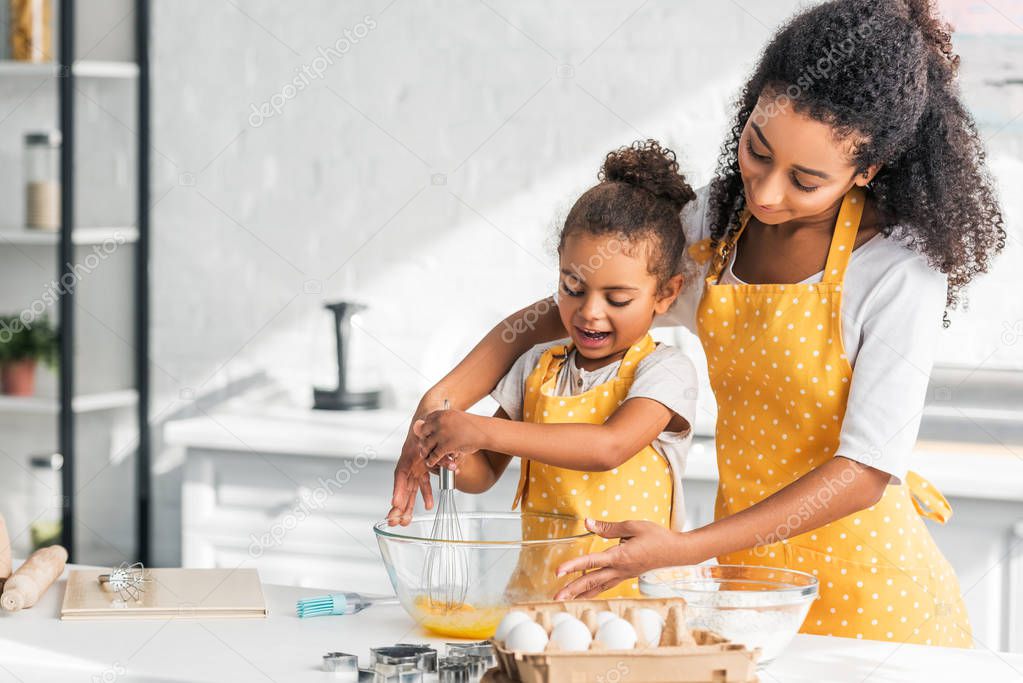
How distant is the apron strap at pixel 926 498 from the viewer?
1428 millimetres

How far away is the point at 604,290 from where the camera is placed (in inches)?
53.3

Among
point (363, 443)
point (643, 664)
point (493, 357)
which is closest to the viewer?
point (643, 664)

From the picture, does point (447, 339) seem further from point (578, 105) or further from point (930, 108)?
point (930, 108)

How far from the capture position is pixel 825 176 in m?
1.19

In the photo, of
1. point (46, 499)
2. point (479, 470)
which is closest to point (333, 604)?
point (479, 470)

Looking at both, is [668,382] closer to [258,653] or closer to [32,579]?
[258,653]

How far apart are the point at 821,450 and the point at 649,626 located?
0.45 m

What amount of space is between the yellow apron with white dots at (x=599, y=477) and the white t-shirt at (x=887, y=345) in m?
0.23

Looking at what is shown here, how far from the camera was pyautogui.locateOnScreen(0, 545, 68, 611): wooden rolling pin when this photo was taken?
1234 mm

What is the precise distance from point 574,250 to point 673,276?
0.13 metres

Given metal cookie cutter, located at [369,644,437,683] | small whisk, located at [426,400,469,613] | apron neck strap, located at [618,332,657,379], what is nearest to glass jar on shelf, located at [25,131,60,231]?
apron neck strap, located at [618,332,657,379]

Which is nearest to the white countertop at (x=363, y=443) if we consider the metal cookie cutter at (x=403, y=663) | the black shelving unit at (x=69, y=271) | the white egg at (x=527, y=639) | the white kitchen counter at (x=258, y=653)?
the black shelving unit at (x=69, y=271)

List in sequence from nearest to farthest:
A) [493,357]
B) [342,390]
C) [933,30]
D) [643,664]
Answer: [643,664] → [933,30] → [493,357] → [342,390]

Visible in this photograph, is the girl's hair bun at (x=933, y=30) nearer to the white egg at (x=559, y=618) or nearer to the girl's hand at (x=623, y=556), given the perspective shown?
the girl's hand at (x=623, y=556)
